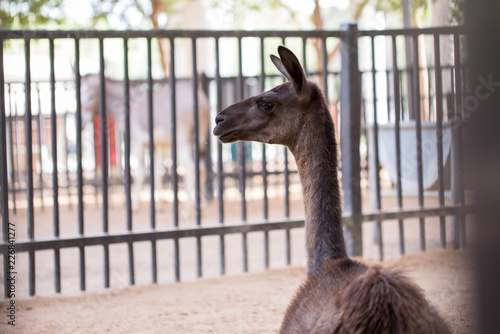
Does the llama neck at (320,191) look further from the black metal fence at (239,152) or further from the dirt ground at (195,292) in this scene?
the black metal fence at (239,152)

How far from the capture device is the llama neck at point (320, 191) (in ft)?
8.98

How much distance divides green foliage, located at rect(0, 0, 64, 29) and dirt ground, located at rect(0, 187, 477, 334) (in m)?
7.09

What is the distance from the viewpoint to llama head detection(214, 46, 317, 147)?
10.1ft

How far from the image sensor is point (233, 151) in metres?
13.5

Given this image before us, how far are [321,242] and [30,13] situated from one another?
12584 millimetres

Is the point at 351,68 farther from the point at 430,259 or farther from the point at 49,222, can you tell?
the point at 49,222

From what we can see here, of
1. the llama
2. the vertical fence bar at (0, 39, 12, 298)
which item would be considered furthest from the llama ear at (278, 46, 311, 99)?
the vertical fence bar at (0, 39, 12, 298)

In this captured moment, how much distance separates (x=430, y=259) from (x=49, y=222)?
649 cm

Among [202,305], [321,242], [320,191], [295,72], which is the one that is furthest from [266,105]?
[202,305]

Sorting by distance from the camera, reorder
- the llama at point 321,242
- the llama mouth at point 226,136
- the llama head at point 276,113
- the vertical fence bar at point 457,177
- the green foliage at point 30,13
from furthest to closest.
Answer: the green foliage at point 30,13 < the vertical fence bar at point 457,177 < the llama mouth at point 226,136 < the llama head at point 276,113 < the llama at point 321,242

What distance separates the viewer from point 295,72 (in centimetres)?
307

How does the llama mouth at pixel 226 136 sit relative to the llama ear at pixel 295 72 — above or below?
below

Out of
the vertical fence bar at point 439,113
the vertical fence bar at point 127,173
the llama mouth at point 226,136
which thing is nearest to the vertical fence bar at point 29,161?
the vertical fence bar at point 127,173

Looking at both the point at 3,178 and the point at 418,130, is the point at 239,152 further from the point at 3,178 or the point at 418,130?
the point at 3,178
